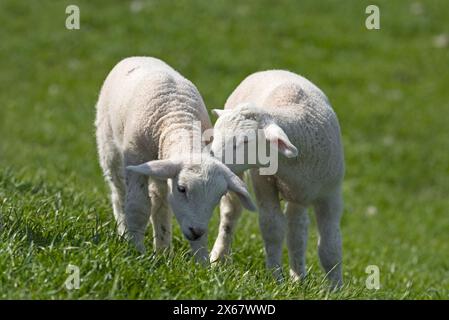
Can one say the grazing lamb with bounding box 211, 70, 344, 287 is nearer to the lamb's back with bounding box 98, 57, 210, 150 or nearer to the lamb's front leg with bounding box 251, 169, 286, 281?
the lamb's front leg with bounding box 251, 169, 286, 281

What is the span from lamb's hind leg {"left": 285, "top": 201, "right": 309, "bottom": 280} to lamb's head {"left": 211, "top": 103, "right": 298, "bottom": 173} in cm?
110

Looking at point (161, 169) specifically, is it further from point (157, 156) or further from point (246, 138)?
point (157, 156)

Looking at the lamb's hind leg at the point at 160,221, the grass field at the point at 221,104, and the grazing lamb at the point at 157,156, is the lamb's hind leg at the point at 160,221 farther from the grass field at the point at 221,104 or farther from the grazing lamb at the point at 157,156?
the grass field at the point at 221,104

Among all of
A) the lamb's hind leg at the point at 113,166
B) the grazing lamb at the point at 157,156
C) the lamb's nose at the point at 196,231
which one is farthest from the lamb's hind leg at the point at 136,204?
the lamb's nose at the point at 196,231

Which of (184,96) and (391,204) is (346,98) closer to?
(391,204)

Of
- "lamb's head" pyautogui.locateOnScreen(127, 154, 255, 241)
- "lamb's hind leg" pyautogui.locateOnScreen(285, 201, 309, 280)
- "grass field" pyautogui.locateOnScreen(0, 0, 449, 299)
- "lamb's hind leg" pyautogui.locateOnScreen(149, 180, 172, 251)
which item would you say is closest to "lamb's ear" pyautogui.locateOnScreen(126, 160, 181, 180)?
"lamb's head" pyautogui.locateOnScreen(127, 154, 255, 241)

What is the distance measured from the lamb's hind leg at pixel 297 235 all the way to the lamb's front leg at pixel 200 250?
1246 mm

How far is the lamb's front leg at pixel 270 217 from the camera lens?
6.32 m

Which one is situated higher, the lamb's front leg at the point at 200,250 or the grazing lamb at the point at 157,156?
the grazing lamb at the point at 157,156

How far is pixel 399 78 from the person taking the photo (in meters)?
15.6

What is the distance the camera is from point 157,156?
20.4ft
